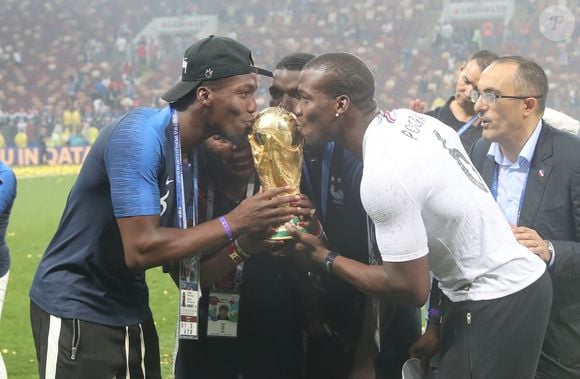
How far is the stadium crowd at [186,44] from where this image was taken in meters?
35.1

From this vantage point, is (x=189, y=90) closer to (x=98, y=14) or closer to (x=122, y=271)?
(x=122, y=271)

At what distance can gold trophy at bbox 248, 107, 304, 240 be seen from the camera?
3623 millimetres

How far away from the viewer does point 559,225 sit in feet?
13.5

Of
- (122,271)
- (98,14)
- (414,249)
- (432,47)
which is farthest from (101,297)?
(98,14)

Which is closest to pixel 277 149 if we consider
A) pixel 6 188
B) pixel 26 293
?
pixel 6 188

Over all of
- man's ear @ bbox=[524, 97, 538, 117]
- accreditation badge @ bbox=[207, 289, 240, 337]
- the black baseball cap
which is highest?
the black baseball cap

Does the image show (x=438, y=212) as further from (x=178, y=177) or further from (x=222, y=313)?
(x=222, y=313)

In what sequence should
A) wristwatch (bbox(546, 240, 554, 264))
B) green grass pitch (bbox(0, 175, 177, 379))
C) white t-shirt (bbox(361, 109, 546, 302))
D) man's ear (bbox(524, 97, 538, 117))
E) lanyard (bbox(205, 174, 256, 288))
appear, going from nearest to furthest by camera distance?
1. white t-shirt (bbox(361, 109, 546, 302))
2. wristwatch (bbox(546, 240, 554, 264))
3. lanyard (bbox(205, 174, 256, 288))
4. man's ear (bbox(524, 97, 538, 117))
5. green grass pitch (bbox(0, 175, 177, 379))

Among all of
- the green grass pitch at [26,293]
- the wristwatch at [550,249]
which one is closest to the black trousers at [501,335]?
the wristwatch at [550,249]

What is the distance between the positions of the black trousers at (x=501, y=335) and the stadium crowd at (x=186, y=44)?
29826 millimetres

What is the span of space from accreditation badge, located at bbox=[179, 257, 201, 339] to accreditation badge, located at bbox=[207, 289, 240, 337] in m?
0.37

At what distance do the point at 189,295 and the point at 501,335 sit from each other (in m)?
1.30

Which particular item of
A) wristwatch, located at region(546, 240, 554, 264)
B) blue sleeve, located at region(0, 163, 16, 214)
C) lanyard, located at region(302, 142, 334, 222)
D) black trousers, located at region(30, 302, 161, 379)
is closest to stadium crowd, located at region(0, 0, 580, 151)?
wristwatch, located at region(546, 240, 554, 264)

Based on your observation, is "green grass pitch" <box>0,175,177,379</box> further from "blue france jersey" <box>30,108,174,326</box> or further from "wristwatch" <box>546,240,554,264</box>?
"wristwatch" <box>546,240,554,264</box>
